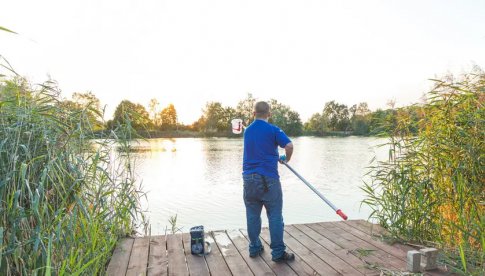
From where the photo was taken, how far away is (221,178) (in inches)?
494

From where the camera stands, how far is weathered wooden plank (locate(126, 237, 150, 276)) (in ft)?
9.78

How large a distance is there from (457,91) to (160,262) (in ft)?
11.5

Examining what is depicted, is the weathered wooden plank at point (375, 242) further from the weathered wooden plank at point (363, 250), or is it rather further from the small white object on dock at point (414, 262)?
the small white object on dock at point (414, 262)

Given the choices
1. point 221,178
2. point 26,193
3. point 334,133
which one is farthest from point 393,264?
point 334,133

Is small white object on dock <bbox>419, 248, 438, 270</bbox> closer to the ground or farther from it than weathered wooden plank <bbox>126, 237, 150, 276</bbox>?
farther from it

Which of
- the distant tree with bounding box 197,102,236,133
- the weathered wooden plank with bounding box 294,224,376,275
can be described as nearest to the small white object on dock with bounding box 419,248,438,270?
the weathered wooden plank with bounding box 294,224,376,275

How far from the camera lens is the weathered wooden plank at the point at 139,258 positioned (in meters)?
2.98

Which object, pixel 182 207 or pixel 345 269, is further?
pixel 182 207

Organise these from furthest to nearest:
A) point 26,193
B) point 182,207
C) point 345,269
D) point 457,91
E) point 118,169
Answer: point 182,207 < point 118,169 < point 457,91 < point 345,269 < point 26,193

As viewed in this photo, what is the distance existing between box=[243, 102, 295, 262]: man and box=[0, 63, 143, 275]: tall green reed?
128 cm

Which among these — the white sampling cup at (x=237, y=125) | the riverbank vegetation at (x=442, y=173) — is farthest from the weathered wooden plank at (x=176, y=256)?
the riverbank vegetation at (x=442, y=173)

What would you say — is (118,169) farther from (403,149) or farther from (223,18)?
(223,18)

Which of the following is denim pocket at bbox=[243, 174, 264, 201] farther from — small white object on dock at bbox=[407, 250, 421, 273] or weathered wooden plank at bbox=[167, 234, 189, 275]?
small white object on dock at bbox=[407, 250, 421, 273]

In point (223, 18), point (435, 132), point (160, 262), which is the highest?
point (223, 18)
